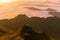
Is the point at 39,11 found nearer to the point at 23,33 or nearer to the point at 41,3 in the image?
the point at 41,3

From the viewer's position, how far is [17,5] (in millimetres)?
3312

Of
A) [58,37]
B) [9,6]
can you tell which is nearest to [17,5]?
[9,6]

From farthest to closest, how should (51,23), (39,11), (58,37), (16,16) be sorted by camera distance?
(39,11) < (16,16) < (51,23) < (58,37)

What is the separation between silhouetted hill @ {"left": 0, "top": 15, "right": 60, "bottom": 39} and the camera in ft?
8.13

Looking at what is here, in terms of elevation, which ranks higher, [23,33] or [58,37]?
[23,33]

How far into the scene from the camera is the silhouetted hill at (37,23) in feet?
8.13

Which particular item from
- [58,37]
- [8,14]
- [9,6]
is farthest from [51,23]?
[9,6]

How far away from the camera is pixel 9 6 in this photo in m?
3.21

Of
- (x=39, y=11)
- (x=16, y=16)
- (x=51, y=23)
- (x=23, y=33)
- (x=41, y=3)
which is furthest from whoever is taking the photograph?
(x=41, y=3)

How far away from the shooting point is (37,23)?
8.52 feet

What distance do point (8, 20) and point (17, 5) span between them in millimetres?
672

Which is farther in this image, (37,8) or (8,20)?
(37,8)

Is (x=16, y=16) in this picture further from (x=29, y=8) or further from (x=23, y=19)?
(x=29, y=8)

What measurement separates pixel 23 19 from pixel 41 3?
0.81 m
